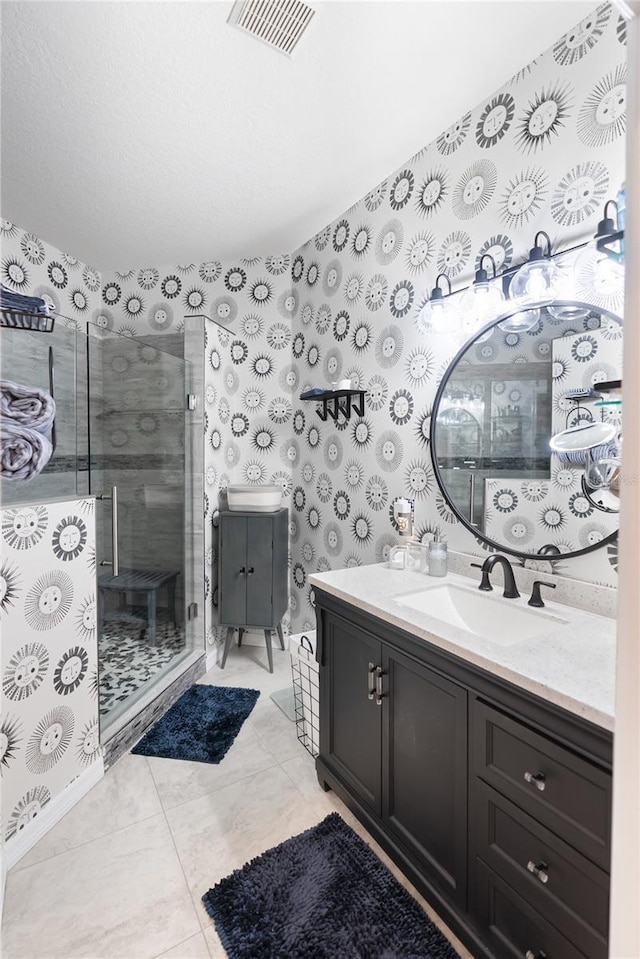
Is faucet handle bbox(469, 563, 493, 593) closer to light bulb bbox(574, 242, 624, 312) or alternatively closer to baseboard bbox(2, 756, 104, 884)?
light bulb bbox(574, 242, 624, 312)

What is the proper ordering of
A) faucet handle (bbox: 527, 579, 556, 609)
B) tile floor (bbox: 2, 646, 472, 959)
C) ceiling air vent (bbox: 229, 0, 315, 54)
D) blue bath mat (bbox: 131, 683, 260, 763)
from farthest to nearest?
1. blue bath mat (bbox: 131, 683, 260, 763)
2. faucet handle (bbox: 527, 579, 556, 609)
3. ceiling air vent (bbox: 229, 0, 315, 54)
4. tile floor (bbox: 2, 646, 472, 959)

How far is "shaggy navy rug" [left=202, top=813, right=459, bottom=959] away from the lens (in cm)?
122

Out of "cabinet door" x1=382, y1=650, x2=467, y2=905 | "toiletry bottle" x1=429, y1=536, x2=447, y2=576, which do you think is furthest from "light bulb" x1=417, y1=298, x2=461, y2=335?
"cabinet door" x1=382, y1=650, x2=467, y2=905

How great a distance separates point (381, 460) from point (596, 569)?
3.66 ft

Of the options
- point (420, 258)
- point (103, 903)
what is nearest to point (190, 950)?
point (103, 903)

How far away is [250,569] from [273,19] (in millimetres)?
2436

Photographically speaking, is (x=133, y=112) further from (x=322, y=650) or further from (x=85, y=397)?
(x=322, y=650)

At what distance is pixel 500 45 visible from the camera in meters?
1.52

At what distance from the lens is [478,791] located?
1.15m

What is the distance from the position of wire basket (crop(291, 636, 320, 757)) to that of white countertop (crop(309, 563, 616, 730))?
57 cm

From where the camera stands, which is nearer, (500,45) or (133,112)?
(500,45)

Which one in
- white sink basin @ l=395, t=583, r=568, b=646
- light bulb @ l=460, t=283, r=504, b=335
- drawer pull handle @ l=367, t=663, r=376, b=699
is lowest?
drawer pull handle @ l=367, t=663, r=376, b=699

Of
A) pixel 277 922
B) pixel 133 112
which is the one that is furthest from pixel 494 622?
pixel 133 112

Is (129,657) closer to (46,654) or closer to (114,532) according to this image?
(114,532)
